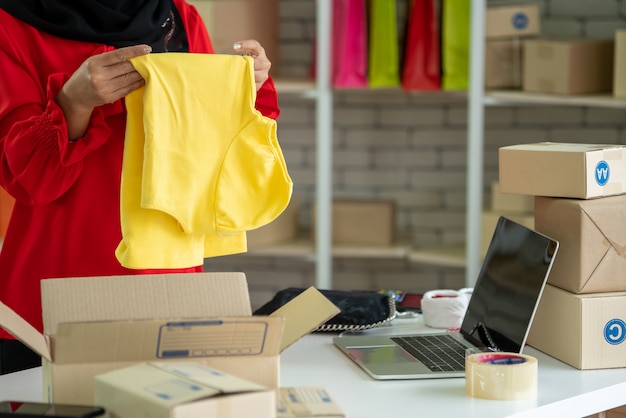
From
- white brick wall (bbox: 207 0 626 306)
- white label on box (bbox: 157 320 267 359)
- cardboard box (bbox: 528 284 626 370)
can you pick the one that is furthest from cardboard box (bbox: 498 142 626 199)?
white brick wall (bbox: 207 0 626 306)

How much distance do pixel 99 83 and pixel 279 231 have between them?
2198 mm

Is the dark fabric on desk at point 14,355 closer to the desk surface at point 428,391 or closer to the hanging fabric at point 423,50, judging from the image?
the desk surface at point 428,391

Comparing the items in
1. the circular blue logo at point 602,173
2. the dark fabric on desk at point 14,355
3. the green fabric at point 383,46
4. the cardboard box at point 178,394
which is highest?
the green fabric at point 383,46

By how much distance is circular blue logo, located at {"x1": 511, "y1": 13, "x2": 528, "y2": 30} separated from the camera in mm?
3400

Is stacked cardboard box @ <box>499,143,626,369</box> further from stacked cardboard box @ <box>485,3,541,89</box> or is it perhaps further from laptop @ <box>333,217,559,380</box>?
stacked cardboard box @ <box>485,3,541,89</box>

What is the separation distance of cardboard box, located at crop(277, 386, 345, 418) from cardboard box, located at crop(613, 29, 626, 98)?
7.29 feet

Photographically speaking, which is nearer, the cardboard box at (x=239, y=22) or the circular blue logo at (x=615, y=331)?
the circular blue logo at (x=615, y=331)

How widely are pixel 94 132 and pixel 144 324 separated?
66 cm

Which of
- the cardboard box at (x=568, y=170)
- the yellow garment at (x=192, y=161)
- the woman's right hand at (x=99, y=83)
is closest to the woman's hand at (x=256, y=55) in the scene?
the yellow garment at (x=192, y=161)

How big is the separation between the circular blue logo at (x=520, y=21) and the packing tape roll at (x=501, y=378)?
84.9 inches

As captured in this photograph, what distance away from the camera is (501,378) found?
4.73 ft

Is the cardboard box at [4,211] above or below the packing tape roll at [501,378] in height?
above

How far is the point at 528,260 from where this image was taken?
169cm

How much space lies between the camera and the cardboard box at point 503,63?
346cm
